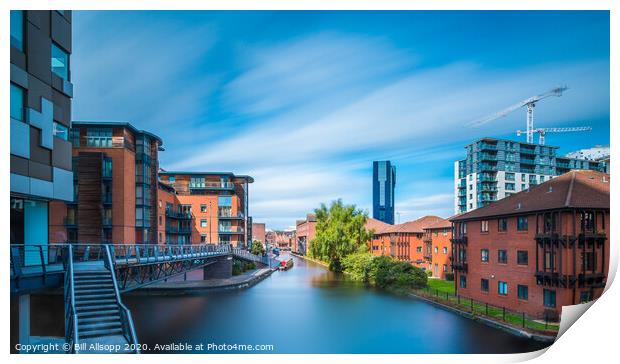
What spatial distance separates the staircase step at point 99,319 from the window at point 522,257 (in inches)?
403

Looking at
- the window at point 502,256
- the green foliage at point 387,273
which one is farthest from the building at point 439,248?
the window at point 502,256

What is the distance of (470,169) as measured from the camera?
A: 15.7 m

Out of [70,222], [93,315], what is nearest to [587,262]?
[93,315]

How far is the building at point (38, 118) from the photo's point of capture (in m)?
6.42

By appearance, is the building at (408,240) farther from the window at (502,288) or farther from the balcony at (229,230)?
the window at (502,288)

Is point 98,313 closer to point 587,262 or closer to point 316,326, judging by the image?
point 316,326

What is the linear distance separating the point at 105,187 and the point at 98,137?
9.69 feet

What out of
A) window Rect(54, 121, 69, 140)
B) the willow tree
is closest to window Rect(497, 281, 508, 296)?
window Rect(54, 121, 69, 140)

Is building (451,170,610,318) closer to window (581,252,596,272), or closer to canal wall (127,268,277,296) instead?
window (581,252,596,272)

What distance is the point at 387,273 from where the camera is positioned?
61.7 feet

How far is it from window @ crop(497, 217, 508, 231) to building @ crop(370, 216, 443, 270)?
499 inches

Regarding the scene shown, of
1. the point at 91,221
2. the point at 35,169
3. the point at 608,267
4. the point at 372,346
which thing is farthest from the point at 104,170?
the point at 608,267

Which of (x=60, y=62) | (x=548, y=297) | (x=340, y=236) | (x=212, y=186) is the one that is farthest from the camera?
(x=340, y=236)
